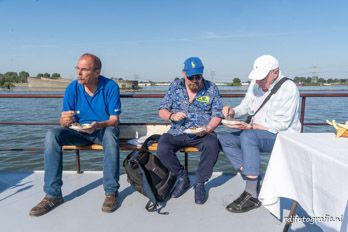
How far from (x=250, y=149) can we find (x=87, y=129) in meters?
1.40

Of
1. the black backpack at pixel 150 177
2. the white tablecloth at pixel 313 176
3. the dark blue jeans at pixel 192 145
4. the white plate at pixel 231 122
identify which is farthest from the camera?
the white plate at pixel 231 122

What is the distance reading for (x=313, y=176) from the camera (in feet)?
4.50

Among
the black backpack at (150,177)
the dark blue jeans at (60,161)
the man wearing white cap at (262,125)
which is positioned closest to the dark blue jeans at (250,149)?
the man wearing white cap at (262,125)

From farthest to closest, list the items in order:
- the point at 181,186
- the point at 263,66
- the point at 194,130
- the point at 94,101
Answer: the point at 94,101 → the point at 181,186 → the point at 194,130 → the point at 263,66

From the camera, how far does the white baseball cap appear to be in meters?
2.37

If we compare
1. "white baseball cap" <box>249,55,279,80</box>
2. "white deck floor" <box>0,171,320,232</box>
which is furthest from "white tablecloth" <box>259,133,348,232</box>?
"white baseball cap" <box>249,55,279,80</box>

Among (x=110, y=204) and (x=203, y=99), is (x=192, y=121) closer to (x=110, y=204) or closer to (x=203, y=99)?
(x=203, y=99)

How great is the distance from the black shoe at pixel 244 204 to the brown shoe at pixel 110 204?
92cm

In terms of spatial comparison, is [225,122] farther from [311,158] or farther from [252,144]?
[311,158]

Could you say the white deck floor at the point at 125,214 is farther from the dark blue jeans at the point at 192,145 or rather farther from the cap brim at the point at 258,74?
the cap brim at the point at 258,74

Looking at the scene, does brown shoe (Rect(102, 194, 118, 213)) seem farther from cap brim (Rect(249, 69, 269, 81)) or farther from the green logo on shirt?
cap brim (Rect(249, 69, 269, 81))

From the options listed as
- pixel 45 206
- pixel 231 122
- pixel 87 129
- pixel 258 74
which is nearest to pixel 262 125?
pixel 231 122

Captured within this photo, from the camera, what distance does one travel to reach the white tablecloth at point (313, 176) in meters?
1.17

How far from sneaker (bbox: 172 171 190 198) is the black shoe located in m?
0.48
